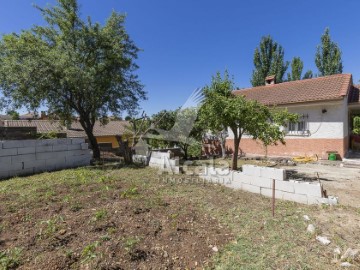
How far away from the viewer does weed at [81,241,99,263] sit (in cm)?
272

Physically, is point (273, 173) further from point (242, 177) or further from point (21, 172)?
point (21, 172)

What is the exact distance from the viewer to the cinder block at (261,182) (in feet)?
17.7

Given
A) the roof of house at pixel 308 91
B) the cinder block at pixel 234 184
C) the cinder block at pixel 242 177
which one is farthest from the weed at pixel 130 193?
the roof of house at pixel 308 91

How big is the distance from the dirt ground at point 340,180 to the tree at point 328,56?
15.9 m

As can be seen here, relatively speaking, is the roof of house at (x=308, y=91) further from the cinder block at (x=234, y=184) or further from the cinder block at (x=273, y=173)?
the cinder block at (x=234, y=184)

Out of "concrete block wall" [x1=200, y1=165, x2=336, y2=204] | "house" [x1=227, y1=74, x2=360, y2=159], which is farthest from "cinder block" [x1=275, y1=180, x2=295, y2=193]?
"house" [x1=227, y1=74, x2=360, y2=159]

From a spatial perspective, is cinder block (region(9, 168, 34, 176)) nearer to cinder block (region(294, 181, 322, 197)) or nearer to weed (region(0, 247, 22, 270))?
weed (region(0, 247, 22, 270))

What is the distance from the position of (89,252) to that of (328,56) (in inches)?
1029

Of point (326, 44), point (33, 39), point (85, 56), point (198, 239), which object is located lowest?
point (198, 239)

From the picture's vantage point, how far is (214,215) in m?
4.35

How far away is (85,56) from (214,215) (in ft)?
32.0

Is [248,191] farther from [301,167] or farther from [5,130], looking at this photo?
[5,130]

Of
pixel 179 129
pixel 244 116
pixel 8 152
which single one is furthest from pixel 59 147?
pixel 244 116

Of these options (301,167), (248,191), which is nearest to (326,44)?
(301,167)
